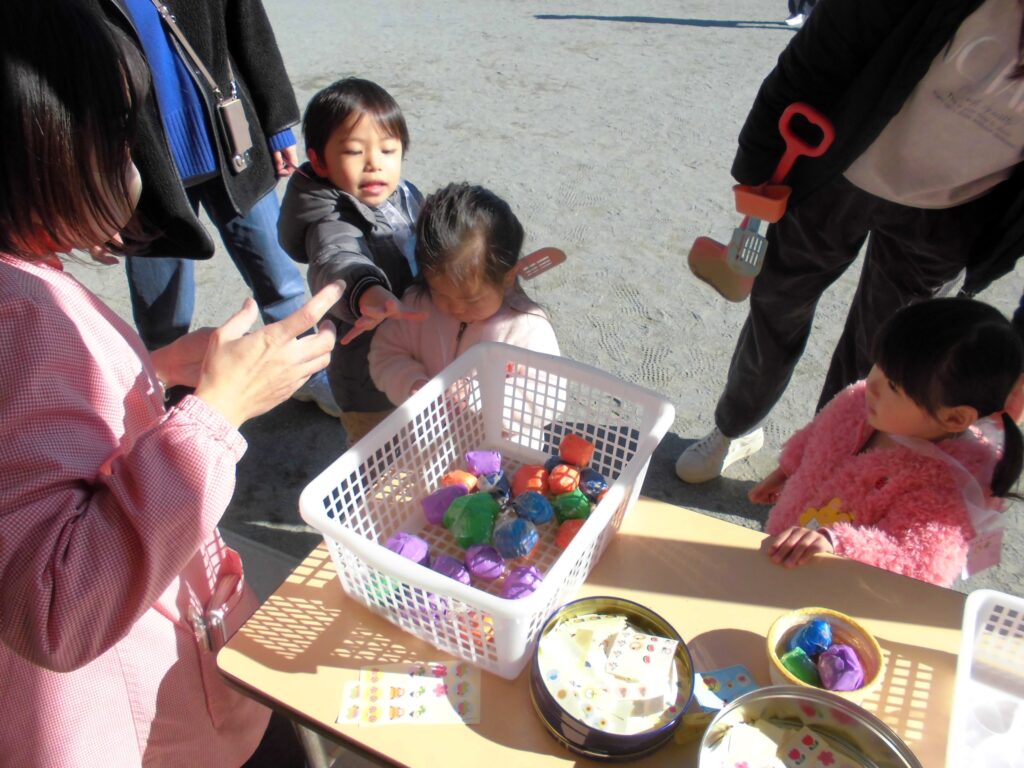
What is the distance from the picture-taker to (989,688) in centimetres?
94

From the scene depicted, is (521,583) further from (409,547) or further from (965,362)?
(965,362)

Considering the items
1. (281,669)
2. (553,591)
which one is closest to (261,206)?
(281,669)

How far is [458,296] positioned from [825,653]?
893mm

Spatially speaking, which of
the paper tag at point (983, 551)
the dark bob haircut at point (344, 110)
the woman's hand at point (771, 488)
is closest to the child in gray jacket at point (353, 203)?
the dark bob haircut at point (344, 110)

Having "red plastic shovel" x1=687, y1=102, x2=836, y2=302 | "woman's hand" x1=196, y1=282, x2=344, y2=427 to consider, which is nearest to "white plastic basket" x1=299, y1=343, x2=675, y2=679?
"woman's hand" x1=196, y1=282, x2=344, y2=427

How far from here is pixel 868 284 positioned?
1.69 metres

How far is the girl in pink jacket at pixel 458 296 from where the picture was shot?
1.41 m

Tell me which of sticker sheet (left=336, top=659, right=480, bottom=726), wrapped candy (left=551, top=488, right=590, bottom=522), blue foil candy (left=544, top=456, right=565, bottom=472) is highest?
wrapped candy (left=551, top=488, right=590, bottom=522)

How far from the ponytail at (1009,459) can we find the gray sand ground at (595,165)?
758 millimetres

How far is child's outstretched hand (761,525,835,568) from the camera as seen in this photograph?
3.47 ft

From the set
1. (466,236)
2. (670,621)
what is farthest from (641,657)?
(466,236)

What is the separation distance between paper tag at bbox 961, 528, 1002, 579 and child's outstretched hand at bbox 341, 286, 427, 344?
103cm

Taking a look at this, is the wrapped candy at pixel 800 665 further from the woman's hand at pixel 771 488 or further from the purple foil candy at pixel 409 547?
the woman's hand at pixel 771 488

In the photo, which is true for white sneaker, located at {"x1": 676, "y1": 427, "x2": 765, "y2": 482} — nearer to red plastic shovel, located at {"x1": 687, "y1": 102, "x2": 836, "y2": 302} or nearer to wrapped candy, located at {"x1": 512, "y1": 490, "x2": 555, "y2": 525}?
red plastic shovel, located at {"x1": 687, "y1": 102, "x2": 836, "y2": 302}
